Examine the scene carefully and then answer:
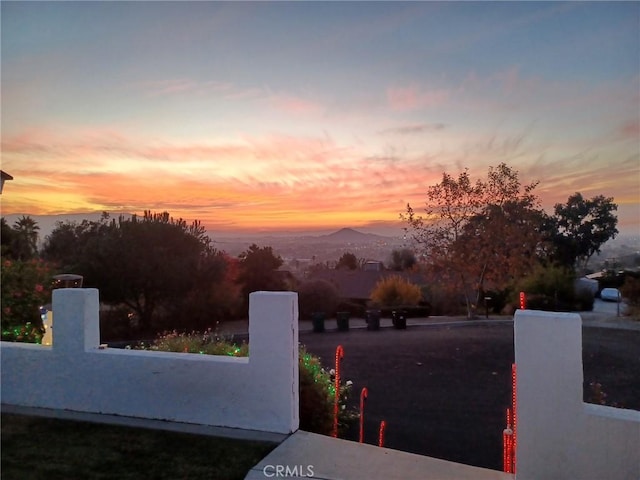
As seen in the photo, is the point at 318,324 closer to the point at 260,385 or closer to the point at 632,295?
the point at 632,295

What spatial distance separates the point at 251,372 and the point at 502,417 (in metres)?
4.42

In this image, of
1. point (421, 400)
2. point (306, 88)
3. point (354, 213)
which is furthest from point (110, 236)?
point (421, 400)

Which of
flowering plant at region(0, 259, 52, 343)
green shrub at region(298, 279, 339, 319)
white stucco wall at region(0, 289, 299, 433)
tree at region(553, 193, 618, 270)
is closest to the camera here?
white stucco wall at region(0, 289, 299, 433)

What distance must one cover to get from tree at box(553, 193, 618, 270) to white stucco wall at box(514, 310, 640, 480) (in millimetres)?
33455

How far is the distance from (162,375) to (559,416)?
3.82m

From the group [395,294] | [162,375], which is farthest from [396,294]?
[162,375]

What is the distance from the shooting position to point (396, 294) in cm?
2331

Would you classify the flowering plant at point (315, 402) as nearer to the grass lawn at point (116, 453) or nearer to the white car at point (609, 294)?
the grass lawn at point (116, 453)

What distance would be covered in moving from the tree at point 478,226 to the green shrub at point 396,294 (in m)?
1.46

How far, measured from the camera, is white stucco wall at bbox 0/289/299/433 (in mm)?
5273

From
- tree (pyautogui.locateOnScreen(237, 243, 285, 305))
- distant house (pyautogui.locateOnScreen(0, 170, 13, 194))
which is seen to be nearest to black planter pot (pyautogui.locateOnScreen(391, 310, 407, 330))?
tree (pyautogui.locateOnScreen(237, 243, 285, 305))

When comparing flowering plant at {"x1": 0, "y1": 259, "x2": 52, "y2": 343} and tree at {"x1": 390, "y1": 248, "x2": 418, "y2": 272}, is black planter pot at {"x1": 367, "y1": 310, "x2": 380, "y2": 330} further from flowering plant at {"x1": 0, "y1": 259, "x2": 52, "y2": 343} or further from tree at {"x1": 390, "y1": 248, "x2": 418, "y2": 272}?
tree at {"x1": 390, "y1": 248, "x2": 418, "y2": 272}

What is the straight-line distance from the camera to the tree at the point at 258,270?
23.2 meters

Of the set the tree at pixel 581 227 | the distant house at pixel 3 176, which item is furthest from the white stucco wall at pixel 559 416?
the tree at pixel 581 227
